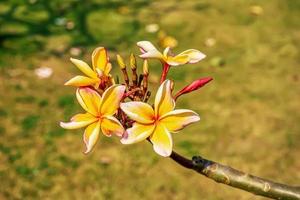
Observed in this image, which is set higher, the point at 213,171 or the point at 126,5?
the point at 213,171


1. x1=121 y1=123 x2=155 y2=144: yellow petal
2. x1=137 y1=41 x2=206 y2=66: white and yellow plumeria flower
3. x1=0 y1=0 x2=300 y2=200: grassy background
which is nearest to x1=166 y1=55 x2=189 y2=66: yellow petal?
x1=137 y1=41 x2=206 y2=66: white and yellow plumeria flower

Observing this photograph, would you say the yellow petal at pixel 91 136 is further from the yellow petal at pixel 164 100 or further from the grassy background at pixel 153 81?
the grassy background at pixel 153 81

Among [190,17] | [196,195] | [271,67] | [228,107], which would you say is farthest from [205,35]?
[196,195]

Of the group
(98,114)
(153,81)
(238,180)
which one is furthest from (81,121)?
(153,81)

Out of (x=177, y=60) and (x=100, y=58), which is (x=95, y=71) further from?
(x=177, y=60)

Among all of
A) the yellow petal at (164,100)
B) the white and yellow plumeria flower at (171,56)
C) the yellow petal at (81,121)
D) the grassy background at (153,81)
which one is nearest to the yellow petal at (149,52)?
the white and yellow plumeria flower at (171,56)

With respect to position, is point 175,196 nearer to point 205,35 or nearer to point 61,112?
point 61,112

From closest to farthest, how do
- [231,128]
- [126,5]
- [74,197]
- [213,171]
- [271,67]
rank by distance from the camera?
1. [213,171]
2. [74,197]
3. [231,128]
4. [271,67]
5. [126,5]
